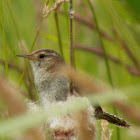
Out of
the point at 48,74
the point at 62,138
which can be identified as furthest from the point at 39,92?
the point at 62,138

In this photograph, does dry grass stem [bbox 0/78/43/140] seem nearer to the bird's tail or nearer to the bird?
the bird

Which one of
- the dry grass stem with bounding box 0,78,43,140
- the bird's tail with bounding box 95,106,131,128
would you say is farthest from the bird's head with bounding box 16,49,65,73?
the dry grass stem with bounding box 0,78,43,140

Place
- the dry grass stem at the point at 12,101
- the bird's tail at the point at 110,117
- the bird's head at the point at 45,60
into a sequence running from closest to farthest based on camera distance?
1. the dry grass stem at the point at 12,101
2. the bird's tail at the point at 110,117
3. the bird's head at the point at 45,60

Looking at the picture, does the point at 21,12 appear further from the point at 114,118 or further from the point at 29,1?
the point at 114,118

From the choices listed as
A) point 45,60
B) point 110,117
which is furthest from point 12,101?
point 45,60

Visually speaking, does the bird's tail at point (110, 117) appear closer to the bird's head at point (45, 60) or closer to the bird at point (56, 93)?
the bird at point (56, 93)

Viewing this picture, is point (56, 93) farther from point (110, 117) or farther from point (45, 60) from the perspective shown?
point (45, 60)

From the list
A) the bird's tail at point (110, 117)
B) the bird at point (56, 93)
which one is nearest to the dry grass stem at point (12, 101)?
the bird at point (56, 93)

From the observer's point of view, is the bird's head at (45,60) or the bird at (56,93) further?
the bird's head at (45,60)
